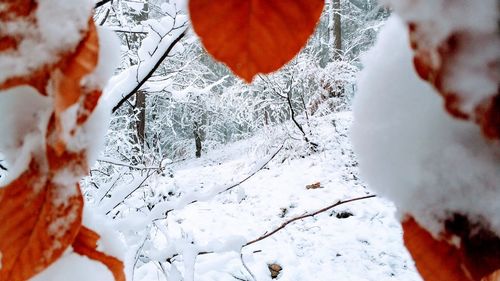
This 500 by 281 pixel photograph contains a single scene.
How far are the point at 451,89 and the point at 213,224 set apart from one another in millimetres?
4115

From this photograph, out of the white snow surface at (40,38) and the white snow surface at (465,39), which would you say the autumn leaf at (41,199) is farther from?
the white snow surface at (465,39)

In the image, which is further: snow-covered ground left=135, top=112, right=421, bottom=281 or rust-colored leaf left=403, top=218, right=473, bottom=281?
snow-covered ground left=135, top=112, right=421, bottom=281

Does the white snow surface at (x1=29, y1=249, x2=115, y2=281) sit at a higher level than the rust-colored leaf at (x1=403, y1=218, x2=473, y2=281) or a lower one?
lower

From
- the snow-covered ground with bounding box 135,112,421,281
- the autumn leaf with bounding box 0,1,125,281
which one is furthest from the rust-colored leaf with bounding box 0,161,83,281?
the snow-covered ground with bounding box 135,112,421,281

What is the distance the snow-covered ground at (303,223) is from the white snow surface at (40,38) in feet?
5.71

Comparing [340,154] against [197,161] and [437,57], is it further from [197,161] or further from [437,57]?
[437,57]

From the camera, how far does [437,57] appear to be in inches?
4.4

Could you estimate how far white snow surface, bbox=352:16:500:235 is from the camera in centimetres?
13

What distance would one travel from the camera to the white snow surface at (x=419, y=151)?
0.13m

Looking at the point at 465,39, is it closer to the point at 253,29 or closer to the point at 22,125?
the point at 253,29

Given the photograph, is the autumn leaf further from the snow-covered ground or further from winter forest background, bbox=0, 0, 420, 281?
the snow-covered ground

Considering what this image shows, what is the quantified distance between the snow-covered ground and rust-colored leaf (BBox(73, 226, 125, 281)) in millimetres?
1662

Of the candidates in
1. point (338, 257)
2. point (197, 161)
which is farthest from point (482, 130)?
point (197, 161)

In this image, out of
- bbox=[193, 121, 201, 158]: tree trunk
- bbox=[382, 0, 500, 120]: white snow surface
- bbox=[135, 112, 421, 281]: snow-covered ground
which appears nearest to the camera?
bbox=[382, 0, 500, 120]: white snow surface
